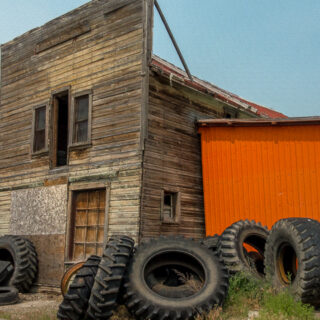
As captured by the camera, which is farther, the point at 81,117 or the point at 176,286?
the point at 81,117

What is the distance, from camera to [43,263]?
12211 millimetres

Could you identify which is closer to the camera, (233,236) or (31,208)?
(233,236)

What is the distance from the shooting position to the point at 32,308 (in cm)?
883

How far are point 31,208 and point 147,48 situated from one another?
622 centimetres

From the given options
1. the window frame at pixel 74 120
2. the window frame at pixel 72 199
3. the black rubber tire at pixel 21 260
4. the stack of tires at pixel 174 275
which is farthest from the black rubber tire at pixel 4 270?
the stack of tires at pixel 174 275

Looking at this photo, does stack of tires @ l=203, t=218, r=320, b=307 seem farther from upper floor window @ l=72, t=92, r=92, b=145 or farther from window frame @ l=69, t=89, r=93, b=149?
upper floor window @ l=72, t=92, r=92, b=145

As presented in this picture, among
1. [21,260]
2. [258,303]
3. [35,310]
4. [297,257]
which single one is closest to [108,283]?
[258,303]

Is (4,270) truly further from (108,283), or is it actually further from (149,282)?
(108,283)

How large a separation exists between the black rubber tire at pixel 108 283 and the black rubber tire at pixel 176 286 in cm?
28

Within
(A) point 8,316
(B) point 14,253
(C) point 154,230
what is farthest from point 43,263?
(A) point 8,316

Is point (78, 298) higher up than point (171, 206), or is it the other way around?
point (171, 206)

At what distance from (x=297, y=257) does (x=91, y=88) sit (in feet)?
25.8

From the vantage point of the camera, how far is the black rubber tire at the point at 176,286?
6.43 m

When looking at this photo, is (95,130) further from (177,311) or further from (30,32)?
(177,311)
